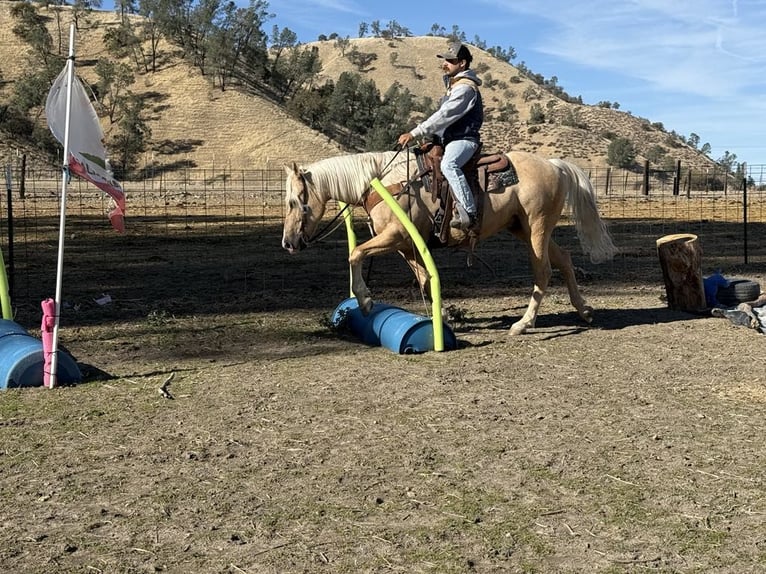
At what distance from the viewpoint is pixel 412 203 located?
321 inches

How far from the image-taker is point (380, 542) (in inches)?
149

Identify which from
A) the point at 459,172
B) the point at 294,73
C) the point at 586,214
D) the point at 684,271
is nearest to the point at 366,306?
the point at 459,172

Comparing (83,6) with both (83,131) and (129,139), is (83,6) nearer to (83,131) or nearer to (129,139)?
(129,139)

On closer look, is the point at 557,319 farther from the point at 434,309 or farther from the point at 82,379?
the point at 82,379

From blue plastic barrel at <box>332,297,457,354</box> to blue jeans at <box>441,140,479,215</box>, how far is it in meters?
1.20

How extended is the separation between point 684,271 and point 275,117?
195 feet

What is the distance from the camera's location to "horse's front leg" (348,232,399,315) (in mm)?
7891

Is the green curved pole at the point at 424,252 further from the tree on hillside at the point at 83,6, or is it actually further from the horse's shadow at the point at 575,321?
the tree on hillside at the point at 83,6

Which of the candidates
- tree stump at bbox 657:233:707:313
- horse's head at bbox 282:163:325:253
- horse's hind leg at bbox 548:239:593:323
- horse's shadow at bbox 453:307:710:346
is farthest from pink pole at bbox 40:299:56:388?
tree stump at bbox 657:233:707:313

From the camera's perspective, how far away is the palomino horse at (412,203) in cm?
797

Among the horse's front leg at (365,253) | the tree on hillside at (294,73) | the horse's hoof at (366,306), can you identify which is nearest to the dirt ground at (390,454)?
the horse's hoof at (366,306)

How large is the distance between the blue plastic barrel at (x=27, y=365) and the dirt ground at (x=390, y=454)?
177 millimetres

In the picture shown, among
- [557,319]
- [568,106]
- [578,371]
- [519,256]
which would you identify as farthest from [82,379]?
[568,106]

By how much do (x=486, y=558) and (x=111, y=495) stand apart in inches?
79.8
